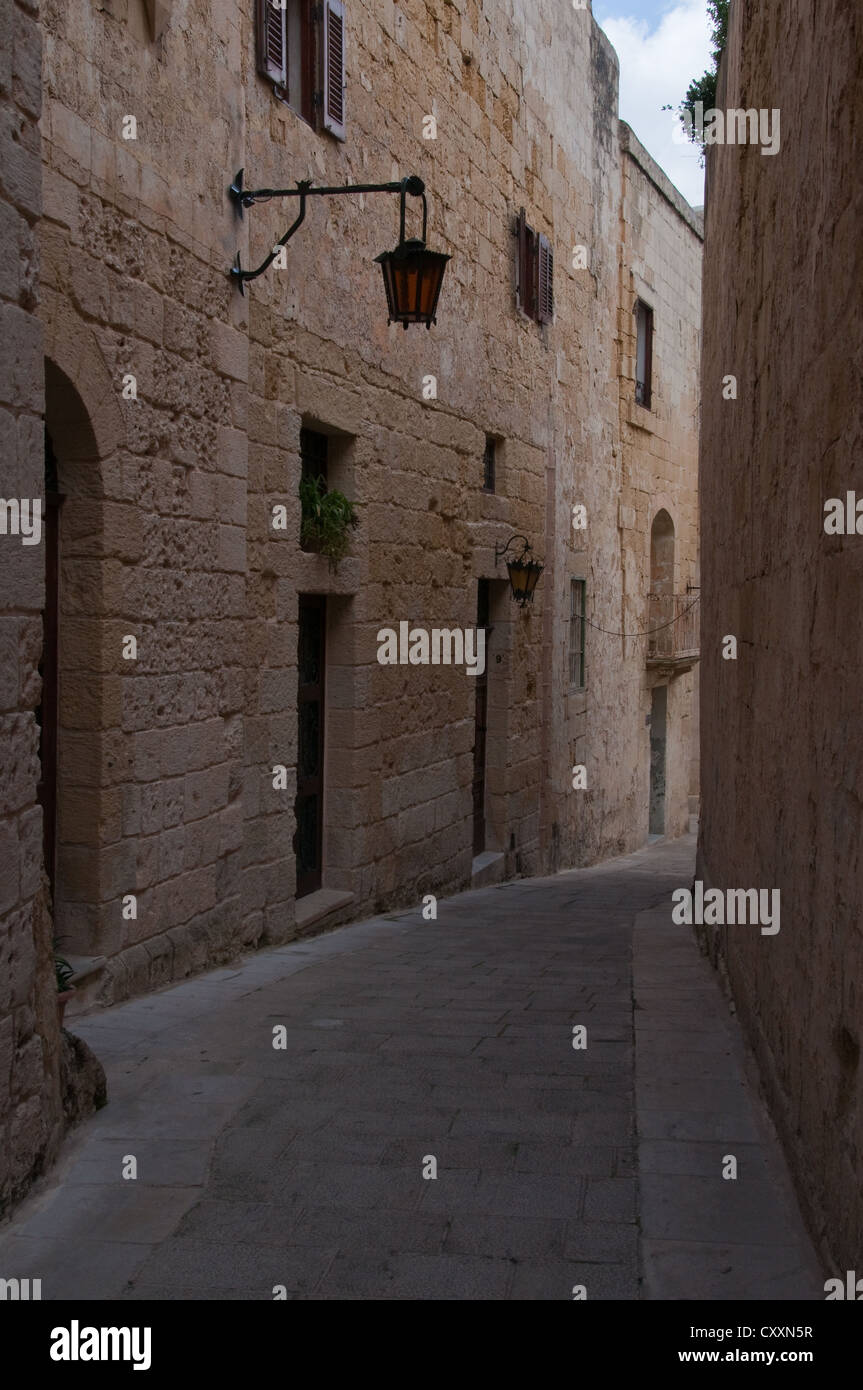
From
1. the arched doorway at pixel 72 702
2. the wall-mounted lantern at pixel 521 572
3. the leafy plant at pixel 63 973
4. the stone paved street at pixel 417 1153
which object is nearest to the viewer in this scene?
the stone paved street at pixel 417 1153

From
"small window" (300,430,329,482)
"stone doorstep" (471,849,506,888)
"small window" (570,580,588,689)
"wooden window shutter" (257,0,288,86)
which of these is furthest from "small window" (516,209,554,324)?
"wooden window shutter" (257,0,288,86)

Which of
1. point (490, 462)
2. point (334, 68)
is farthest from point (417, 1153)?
point (490, 462)

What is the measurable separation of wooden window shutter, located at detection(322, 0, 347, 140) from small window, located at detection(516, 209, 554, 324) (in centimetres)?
445

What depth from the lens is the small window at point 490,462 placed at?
12.3m

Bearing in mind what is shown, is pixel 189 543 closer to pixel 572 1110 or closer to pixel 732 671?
pixel 732 671

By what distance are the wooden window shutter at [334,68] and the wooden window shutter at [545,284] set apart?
497 cm

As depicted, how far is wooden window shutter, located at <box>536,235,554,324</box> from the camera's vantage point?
523 inches

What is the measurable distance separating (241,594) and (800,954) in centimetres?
410

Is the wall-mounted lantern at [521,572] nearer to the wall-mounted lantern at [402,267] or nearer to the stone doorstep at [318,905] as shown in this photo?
the stone doorstep at [318,905]

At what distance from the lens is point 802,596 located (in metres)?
3.94

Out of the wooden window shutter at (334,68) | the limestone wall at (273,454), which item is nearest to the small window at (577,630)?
the limestone wall at (273,454)

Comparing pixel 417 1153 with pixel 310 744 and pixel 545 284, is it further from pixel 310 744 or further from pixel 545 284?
pixel 545 284
